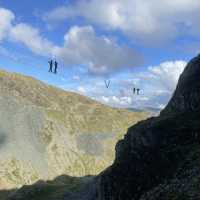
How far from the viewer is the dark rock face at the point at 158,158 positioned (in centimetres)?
4597

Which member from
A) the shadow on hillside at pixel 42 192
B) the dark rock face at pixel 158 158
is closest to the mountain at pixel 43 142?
the shadow on hillside at pixel 42 192

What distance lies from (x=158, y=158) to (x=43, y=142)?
121 m

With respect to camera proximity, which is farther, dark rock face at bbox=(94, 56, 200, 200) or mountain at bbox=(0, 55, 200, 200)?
dark rock face at bbox=(94, 56, 200, 200)

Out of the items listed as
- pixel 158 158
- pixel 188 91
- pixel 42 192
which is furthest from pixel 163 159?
pixel 42 192

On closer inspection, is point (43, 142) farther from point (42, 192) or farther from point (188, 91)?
point (188, 91)

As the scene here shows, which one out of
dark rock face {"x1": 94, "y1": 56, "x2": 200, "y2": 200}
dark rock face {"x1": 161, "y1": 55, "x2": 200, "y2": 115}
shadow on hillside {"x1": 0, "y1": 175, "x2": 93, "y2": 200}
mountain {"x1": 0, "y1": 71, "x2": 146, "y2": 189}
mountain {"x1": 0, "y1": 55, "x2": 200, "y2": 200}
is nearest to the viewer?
mountain {"x1": 0, "y1": 55, "x2": 200, "y2": 200}

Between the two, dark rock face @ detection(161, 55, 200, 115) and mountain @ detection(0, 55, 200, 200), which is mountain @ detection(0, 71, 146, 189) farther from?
dark rock face @ detection(161, 55, 200, 115)

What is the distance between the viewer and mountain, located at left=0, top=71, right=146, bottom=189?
153000mm

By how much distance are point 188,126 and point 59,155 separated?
11623 centimetres

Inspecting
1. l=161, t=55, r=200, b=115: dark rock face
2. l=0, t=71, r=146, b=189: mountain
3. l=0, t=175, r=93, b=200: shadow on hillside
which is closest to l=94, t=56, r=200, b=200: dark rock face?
l=161, t=55, r=200, b=115: dark rock face

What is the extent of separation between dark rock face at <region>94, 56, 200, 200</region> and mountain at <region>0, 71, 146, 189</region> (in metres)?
81.7

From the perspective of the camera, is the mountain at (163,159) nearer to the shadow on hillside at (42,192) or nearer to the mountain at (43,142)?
the shadow on hillside at (42,192)

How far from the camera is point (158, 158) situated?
2162 inches

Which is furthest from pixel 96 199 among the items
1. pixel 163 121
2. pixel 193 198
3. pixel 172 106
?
pixel 193 198
